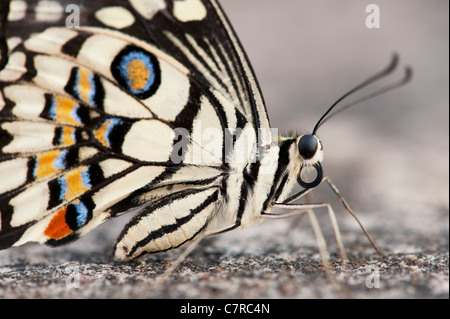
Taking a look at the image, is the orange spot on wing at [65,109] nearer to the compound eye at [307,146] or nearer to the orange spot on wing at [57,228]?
the orange spot on wing at [57,228]

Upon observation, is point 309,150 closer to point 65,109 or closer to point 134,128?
point 134,128

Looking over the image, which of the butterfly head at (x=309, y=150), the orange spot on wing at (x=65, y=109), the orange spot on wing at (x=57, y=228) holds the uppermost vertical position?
the orange spot on wing at (x=65, y=109)

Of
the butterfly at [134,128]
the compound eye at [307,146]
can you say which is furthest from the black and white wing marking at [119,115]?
the compound eye at [307,146]

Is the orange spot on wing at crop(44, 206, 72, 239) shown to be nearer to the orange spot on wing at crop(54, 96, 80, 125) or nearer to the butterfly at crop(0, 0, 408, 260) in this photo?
the butterfly at crop(0, 0, 408, 260)

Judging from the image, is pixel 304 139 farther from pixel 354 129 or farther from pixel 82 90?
pixel 354 129

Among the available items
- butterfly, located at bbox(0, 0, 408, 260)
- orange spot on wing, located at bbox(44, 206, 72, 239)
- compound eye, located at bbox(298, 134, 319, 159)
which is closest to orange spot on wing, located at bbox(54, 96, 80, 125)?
butterfly, located at bbox(0, 0, 408, 260)
